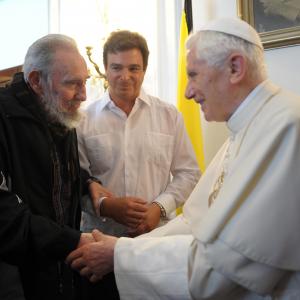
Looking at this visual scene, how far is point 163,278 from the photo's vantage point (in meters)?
1.36

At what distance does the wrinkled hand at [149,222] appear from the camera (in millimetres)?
2010

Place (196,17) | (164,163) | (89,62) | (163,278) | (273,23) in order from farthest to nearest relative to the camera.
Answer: (89,62)
(196,17)
(273,23)
(164,163)
(163,278)

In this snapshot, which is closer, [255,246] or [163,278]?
[255,246]

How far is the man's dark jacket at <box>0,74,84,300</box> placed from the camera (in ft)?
5.03

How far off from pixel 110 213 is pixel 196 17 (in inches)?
80.6

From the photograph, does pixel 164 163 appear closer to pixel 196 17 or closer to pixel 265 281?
pixel 265 281

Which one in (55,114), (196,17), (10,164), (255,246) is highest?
(196,17)

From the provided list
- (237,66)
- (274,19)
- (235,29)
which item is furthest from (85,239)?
(274,19)

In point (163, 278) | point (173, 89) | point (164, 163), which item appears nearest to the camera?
point (163, 278)

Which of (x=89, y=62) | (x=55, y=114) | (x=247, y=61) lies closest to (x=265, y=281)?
(x=247, y=61)

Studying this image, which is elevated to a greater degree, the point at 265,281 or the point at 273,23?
the point at 273,23

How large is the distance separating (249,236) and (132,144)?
1151 mm

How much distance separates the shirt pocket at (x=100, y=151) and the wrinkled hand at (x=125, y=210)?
10.8 inches

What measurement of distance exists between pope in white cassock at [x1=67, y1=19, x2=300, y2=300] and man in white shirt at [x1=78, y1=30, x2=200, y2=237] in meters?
0.54
